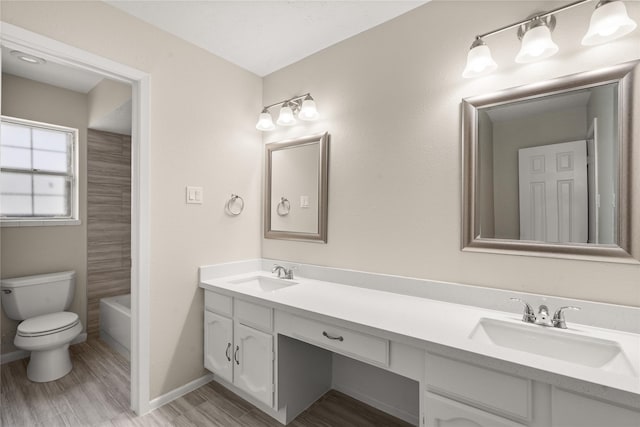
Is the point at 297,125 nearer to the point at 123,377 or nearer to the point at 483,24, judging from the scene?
the point at 483,24

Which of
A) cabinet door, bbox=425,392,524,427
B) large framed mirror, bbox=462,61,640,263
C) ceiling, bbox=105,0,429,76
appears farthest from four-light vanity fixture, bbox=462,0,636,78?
cabinet door, bbox=425,392,524,427

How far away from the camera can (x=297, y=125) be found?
7.55 ft

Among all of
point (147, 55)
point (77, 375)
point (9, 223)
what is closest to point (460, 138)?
point (147, 55)

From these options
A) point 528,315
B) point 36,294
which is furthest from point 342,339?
point 36,294

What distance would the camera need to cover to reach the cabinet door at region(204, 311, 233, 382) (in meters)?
1.93

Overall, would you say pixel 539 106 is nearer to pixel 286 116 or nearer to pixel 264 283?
pixel 286 116

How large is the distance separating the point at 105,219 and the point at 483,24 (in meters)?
3.52

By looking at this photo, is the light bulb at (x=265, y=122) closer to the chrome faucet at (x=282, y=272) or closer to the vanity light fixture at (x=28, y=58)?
the chrome faucet at (x=282, y=272)

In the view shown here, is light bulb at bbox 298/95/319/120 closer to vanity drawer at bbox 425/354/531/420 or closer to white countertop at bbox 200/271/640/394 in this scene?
white countertop at bbox 200/271/640/394

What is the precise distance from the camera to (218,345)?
6.61 ft

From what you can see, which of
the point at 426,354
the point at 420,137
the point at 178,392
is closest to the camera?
the point at 426,354

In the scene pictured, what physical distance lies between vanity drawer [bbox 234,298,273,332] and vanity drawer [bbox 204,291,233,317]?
78mm

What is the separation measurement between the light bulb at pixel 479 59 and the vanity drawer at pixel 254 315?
162cm

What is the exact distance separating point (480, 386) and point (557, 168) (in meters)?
0.99
